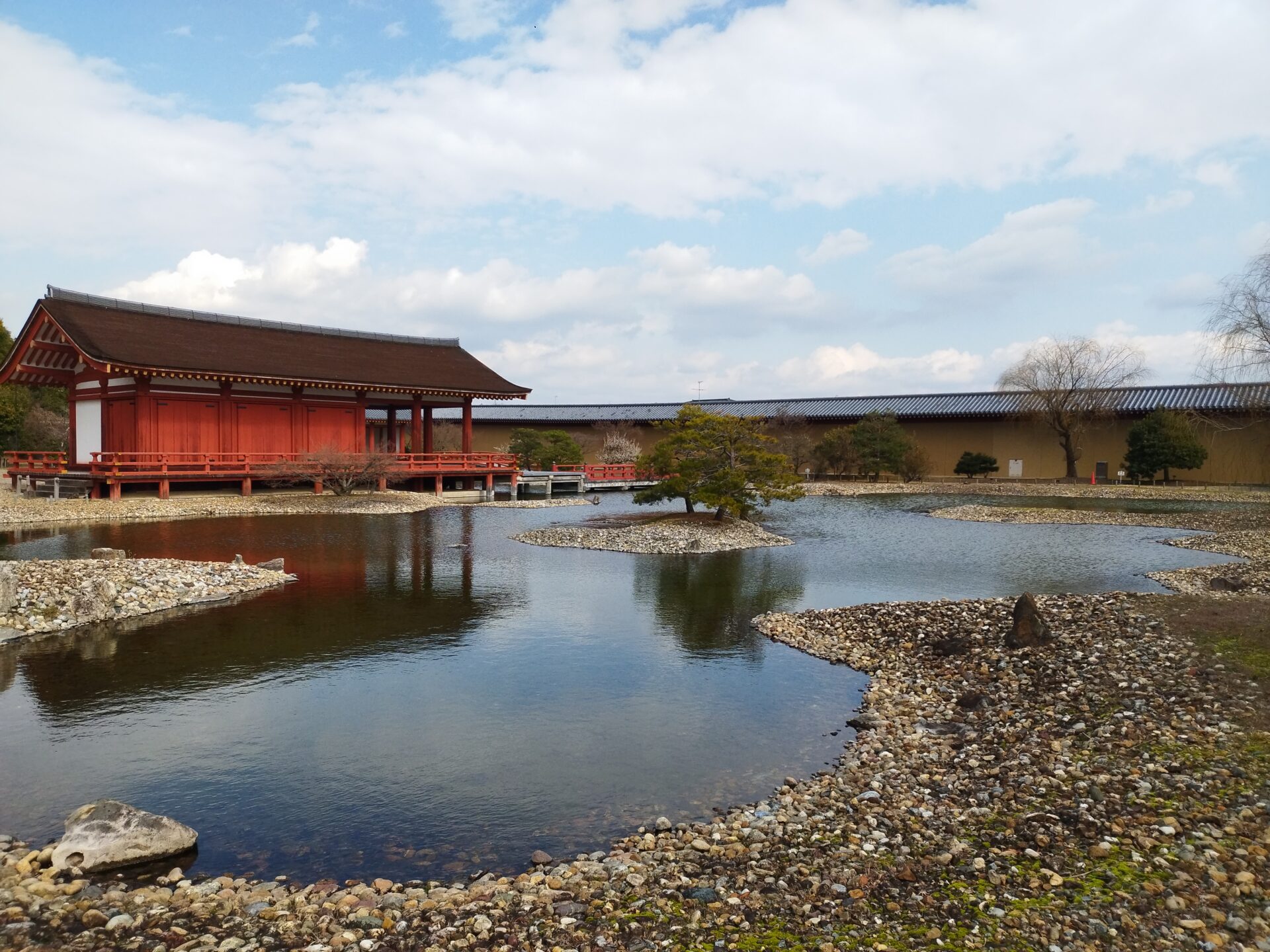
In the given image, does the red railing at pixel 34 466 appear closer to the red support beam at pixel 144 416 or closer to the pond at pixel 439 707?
the red support beam at pixel 144 416

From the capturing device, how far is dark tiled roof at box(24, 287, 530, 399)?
24.5 metres

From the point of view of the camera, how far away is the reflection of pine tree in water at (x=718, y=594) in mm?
10703

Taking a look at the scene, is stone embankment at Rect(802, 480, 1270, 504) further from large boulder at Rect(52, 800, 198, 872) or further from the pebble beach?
large boulder at Rect(52, 800, 198, 872)

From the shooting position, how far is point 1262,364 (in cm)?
2056

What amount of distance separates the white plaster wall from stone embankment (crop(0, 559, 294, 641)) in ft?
50.7

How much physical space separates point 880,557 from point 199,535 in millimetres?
14525

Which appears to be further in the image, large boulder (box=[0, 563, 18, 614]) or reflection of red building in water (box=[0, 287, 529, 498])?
reflection of red building in water (box=[0, 287, 529, 498])

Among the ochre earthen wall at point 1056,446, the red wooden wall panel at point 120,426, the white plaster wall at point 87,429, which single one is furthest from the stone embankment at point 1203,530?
the white plaster wall at point 87,429

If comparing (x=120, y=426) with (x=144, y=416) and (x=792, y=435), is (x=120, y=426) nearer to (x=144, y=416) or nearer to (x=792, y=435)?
(x=144, y=416)

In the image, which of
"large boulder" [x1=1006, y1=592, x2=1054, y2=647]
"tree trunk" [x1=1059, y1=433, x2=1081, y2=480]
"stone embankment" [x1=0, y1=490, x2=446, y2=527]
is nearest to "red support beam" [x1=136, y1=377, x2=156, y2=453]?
"stone embankment" [x1=0, y1=490, x2=446, y2=527]

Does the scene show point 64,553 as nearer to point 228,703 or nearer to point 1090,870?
point 228,703

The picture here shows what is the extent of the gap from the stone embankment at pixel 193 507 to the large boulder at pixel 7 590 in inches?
450

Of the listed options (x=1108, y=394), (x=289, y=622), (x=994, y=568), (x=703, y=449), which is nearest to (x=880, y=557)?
(x=994, y=568)

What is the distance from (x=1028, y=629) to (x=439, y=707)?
20.1ft
